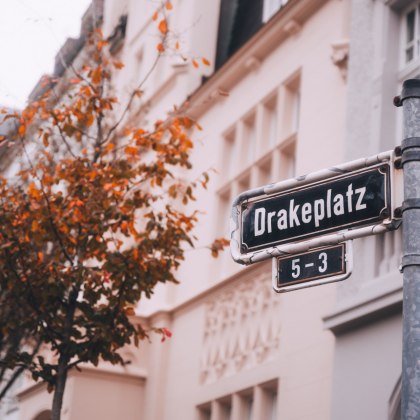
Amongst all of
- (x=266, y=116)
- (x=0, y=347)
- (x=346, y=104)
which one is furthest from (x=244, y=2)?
(x=0, y=347)

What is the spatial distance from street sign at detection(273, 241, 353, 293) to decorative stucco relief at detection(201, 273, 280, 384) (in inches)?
402

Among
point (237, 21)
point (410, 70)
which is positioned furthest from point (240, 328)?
point (237, 21)

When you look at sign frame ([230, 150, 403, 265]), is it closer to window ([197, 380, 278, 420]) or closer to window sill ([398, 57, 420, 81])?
window sill ([398, 57, 420, 81])

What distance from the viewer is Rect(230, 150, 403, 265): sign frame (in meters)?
4.50

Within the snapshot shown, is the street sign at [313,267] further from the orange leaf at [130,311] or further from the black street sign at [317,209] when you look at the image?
the orange leaf at [130,311]

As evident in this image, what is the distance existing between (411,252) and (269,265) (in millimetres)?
11393

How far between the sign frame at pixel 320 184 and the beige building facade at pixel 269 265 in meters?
6.35

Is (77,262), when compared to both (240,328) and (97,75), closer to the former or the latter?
(97,75)

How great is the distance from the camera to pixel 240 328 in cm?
1631

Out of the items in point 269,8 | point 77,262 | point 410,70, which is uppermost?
point 269,8

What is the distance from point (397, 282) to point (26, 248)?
419 cm

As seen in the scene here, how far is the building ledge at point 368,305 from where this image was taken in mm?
11383

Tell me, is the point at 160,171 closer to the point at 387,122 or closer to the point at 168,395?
the point at 387,122

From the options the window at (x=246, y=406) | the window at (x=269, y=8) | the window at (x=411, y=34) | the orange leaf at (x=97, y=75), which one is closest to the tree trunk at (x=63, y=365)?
the orange leaf at (x=97, y=75)
